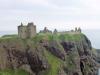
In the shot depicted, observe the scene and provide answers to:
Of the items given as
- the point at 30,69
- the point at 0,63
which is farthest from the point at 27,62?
the point at 0,63

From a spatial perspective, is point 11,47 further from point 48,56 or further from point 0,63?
point 48,56

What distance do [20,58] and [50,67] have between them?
18.3 metres

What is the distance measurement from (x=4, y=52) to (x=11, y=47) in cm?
490

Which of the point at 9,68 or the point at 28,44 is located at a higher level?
the point at 28,44

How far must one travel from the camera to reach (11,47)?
608 ft

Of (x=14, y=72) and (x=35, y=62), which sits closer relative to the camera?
(x=14, y=72)

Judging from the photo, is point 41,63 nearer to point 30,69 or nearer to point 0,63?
point 30,69

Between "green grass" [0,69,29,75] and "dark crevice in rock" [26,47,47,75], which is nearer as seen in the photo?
"green grass" [0,69,29,75]

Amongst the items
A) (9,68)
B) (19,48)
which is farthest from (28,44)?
(9,68)

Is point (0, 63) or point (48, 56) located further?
Result: point (48, 56)

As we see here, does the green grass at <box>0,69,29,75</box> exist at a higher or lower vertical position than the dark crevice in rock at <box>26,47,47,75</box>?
lower

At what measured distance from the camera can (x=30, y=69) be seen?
18838 cm

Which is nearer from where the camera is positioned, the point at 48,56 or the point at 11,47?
the point at 11,47

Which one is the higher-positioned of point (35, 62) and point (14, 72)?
point (35, 62)
